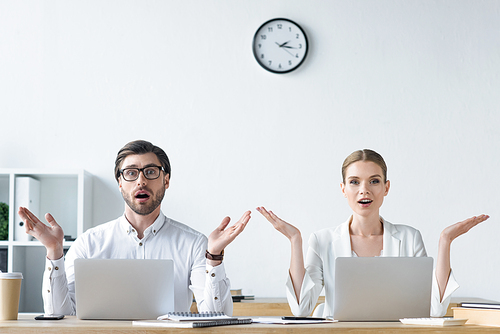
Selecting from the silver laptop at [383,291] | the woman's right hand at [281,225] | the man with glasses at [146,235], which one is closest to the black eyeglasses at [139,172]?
the man with glasses at [146,235]

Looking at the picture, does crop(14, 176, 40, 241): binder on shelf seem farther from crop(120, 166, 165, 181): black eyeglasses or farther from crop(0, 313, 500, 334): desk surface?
crop(0, 313, 500, 334): desk surface

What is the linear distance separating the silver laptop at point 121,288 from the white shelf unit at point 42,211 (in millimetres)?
1543

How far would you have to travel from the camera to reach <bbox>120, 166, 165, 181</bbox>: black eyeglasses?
7.56ft

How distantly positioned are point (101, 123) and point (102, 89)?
23 centimetres

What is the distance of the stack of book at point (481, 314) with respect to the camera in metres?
1.61

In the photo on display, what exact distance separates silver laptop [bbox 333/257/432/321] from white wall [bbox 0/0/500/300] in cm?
178

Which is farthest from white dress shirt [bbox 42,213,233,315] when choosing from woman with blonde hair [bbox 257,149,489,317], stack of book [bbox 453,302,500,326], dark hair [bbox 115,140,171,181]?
stack of book [bbox 453,302,500,326]

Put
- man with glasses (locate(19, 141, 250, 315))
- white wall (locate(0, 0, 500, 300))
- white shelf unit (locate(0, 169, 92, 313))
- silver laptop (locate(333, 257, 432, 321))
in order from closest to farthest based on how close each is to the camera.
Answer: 1. silver laptop (locate(333, 257, 432, 321))
2. man with glasses (locate(19, 141, 250, 315))
3. white shelf unit (locate(0, 169, 92, 313))
4. white wall (locate(0, 0, 500, 300))

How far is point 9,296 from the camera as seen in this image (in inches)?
71.4

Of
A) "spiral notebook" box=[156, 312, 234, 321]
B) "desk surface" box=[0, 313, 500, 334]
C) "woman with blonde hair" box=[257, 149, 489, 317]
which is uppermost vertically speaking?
"woman with blonde hair" box=[257, 149, 489, 317]

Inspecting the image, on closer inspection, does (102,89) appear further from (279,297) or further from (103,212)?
(279,297)

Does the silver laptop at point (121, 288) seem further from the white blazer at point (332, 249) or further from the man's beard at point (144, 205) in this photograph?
the white blazer at point (332, 249)

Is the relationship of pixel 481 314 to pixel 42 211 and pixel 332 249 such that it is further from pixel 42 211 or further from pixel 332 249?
pixel 42 211

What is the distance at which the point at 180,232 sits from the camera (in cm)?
244
